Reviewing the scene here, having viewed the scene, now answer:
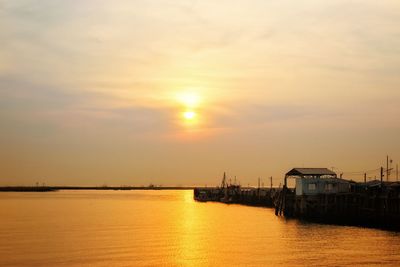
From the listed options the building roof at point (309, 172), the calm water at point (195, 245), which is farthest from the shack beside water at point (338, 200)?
the calm water at point (195, 245)

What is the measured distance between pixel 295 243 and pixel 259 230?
17.4 metres

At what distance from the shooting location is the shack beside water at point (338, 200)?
8288cm

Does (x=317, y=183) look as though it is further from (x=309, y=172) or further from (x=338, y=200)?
(x=338, y=200)

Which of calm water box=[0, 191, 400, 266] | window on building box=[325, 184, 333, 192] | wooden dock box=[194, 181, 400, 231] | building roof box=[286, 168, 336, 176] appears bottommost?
calm water box=[0, 191, 400, 266]

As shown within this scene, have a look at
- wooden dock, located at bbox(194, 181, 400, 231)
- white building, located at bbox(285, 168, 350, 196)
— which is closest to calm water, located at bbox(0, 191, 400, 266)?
wooden dock, located at bbox(194, 181, 400, 231)

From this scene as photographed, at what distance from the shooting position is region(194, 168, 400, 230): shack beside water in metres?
82.9

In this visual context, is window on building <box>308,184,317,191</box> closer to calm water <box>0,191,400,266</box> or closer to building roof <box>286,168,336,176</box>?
building roof <box>286,168,336,176</box>

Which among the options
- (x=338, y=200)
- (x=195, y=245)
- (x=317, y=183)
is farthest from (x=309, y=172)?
(x=195, y=245)

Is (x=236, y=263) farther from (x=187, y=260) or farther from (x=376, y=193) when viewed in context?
(x=376, y=193)

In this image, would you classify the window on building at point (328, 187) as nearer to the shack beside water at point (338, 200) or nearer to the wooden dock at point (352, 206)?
the shack beside water at point (338, 200)

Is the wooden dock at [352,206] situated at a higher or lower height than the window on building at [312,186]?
lower

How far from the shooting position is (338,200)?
97.5 metres

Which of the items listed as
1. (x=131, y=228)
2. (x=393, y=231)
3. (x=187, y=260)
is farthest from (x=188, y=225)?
(x=187, y=260)

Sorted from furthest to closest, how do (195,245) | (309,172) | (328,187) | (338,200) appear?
1. (309,172)
2. (328,187)
3. (338,200)
4. (195,245)
